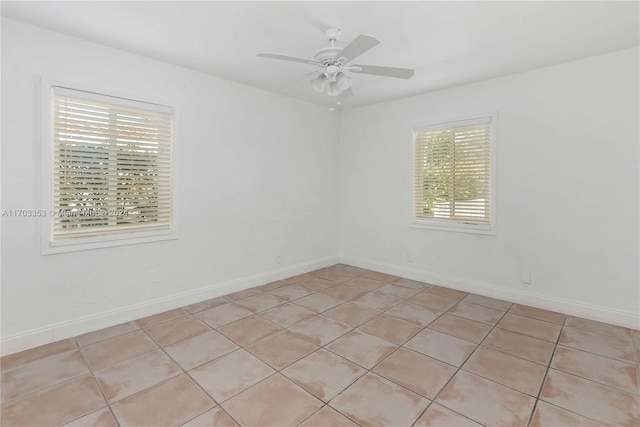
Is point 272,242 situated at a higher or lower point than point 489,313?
higher

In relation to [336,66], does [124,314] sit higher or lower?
lower

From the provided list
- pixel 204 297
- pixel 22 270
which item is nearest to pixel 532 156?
pixel 204 297

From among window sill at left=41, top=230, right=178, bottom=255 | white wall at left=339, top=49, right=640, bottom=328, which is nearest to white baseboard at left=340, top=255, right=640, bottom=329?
white wall at left=339, top=49, right=640, bottom=328

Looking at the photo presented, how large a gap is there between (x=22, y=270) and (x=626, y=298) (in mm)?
5373

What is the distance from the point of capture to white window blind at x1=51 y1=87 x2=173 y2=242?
8.96 feet

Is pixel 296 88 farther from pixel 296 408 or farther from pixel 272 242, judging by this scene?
pixel 296 408

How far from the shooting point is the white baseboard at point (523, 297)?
3.05 meters

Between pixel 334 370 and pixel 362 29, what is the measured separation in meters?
2.67

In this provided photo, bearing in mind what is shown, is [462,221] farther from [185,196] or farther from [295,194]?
[185,196]

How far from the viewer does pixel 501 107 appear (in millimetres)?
3682

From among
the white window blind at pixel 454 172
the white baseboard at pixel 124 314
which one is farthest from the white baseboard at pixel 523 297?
the white baseboard at pixel 124 314

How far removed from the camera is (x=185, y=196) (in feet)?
11.6

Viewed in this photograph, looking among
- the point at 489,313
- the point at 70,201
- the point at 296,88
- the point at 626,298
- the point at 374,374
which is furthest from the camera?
the point at 296,88

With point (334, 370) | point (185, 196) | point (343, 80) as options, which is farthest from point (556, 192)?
point (185, 196)
